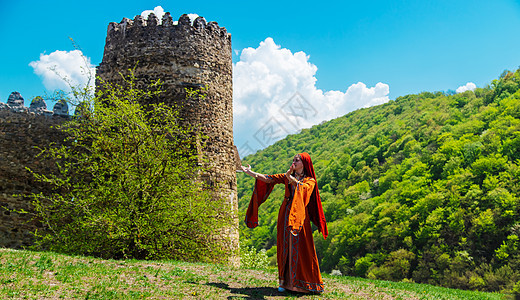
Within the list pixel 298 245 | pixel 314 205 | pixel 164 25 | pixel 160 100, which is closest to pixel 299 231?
pixel 298 245

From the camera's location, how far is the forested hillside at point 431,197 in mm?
43250

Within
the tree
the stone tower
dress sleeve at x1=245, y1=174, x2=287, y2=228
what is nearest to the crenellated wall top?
the stone tower

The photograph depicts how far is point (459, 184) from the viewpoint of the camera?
50188 mm

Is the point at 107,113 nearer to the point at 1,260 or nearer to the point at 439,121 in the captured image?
the point at 1,260

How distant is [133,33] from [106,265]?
807 cm

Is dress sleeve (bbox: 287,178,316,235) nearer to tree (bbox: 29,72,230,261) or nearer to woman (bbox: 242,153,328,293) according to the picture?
woman (bbox: 242,153,328,293)

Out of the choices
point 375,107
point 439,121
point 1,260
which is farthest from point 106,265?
point 375,107

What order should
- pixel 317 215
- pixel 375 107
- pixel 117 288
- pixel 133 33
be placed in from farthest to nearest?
1. pixel 375 107
2. pixel 133 33
3. pixel 317 215
4. pixel 117 288

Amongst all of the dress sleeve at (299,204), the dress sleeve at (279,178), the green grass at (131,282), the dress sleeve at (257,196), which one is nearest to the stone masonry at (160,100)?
the green grass at (131,282)

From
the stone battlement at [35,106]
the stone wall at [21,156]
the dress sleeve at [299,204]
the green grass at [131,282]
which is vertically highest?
the stone battlement at [35,106]

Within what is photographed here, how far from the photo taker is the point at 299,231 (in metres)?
6.71

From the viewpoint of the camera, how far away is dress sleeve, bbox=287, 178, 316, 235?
21.7 ft

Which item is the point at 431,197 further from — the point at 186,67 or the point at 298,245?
the point at 298,245

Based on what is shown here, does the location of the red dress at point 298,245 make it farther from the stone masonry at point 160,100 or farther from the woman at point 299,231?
the stone masonry at point 160,100
